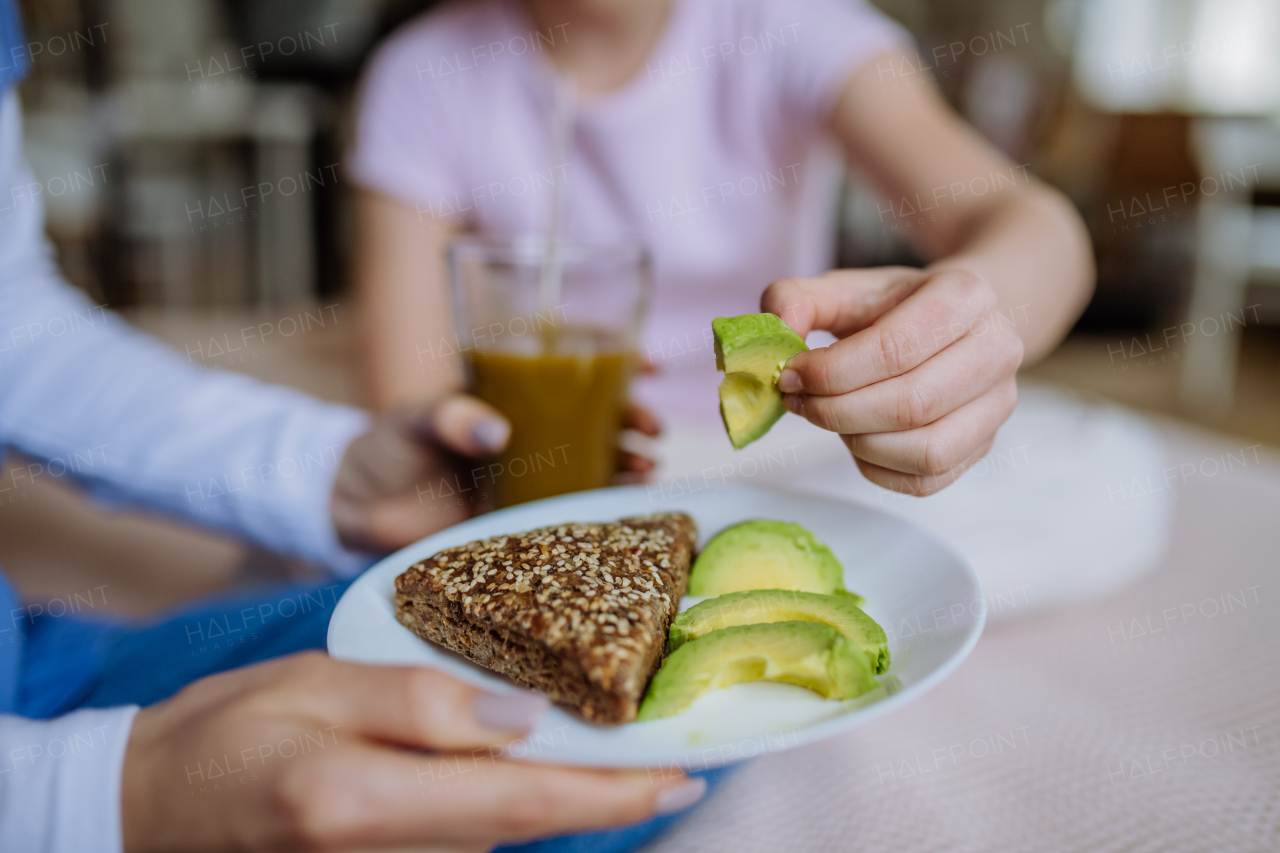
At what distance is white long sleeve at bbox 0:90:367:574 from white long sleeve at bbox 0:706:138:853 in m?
0.55

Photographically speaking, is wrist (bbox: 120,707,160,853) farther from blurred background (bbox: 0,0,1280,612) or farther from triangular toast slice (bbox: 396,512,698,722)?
blurred background (bbox: 0,0,1280,612)

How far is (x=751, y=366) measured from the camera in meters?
0.61

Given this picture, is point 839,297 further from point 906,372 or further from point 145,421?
point 145,421

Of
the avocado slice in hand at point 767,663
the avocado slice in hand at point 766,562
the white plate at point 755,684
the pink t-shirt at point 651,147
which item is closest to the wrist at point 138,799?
the white plate at point 755,684

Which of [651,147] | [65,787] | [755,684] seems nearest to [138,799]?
[65,787]

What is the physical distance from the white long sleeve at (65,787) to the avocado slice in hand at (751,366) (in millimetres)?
446

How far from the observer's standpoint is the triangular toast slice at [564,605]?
1.75 ft

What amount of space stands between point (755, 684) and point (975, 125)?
494 centimetres

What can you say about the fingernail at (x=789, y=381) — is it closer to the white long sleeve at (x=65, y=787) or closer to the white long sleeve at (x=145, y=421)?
the white long sleeve at (x=65, y=787)

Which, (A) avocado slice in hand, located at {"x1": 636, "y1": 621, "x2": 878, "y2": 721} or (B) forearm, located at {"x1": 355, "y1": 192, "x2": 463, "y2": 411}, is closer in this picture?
(A) avocado slice in hand, located at {"x1": 636, "y1": 621, "x2": 878, "y2": 721}

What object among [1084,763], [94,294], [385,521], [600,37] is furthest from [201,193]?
[1084,763]

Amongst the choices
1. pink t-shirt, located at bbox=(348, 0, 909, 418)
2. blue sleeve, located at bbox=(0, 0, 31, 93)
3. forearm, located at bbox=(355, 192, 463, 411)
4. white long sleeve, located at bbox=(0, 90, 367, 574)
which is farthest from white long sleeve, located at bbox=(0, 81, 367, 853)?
pink t-shirt, located at bbox=(348, 0, 909, 418)

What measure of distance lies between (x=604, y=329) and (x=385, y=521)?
375mm

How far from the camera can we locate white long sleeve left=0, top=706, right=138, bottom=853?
516 mm
